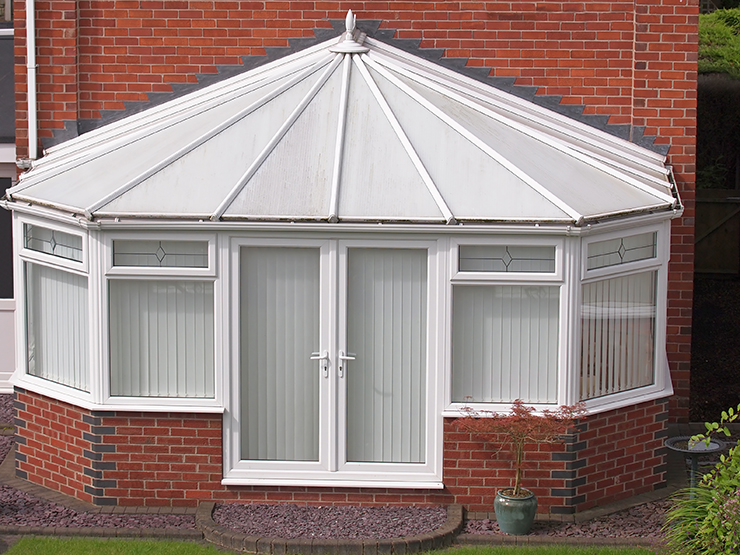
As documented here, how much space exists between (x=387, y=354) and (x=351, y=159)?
5.43 ft

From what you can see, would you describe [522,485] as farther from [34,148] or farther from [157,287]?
[34,148]

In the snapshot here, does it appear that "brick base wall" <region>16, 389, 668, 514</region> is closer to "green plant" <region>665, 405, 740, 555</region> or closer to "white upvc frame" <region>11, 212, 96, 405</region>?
"white upvc frame" <region>11, 212, 96, 405</region>

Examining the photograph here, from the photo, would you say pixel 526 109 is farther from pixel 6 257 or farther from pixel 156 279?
pixel 6 257

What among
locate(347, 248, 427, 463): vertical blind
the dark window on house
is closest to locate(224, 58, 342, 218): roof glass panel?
locate(347, 248, 427, 463): vertical blind

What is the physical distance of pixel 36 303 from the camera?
30.8 ft

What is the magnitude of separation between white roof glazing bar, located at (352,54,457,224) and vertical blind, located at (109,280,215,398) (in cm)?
199

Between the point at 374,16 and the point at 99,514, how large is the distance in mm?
5444

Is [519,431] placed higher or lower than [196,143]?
lower

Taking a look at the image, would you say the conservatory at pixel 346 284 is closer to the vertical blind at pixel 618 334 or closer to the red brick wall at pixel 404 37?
the vertical blind at pixel 618 334

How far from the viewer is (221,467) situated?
8820 millimetres

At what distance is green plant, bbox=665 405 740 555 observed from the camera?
684 cm

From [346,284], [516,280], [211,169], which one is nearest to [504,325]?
[516,280]

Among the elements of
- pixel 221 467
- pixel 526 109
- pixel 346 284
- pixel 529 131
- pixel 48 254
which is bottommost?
pixel 221 467

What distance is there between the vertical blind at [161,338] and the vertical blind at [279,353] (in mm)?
337
